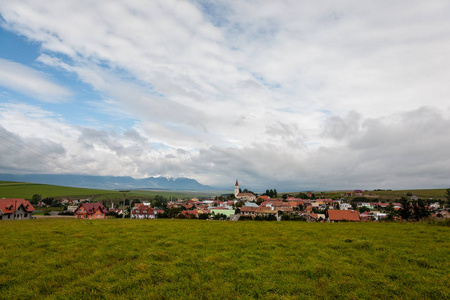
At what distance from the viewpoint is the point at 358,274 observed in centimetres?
735

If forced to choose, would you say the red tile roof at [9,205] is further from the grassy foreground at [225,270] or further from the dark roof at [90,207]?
the grassy foreground at [225,270]

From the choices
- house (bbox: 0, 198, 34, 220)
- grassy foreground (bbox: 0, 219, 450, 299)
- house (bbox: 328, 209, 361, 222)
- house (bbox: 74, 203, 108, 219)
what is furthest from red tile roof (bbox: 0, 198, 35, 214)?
house (bbox: 328, 209, 361, 222)

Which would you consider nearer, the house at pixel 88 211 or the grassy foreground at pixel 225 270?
the grassy foreground at pixel 225 270

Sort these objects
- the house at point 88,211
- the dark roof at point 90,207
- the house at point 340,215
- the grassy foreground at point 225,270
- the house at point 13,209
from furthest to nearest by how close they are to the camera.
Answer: the dark roof at point 90,207 < the house at point 88,211 < the house at point 340,215 < the house at point 13,209 < the grassy foreground at point 225,270

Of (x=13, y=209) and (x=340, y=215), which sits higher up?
(x=13, y=209)

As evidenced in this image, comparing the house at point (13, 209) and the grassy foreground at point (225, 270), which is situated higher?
the grassy foreground at point (225, 270)

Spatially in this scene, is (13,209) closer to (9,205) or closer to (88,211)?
(9,205)

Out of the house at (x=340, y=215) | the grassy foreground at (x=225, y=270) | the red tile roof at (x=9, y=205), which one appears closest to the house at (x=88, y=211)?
the red tile roof at (x=9, y=205)

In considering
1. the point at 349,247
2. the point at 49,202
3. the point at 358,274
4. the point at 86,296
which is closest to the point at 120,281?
the point at 86,296

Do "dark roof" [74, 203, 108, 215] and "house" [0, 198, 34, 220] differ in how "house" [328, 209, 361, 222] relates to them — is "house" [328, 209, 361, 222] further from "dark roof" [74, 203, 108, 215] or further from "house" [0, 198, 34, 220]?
"house" [0, 198, 34, 220]

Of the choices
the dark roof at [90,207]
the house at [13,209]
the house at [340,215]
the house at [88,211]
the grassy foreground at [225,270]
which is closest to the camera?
→ the grassy foreground at [225,270]

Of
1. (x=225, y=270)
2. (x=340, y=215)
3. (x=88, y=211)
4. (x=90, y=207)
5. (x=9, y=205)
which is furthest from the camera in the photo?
(x=90, y=207)

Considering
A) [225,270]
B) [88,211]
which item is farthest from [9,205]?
[225,270]

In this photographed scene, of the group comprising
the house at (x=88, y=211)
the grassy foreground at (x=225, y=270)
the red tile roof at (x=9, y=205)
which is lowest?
the house at (x=88, y=211)
